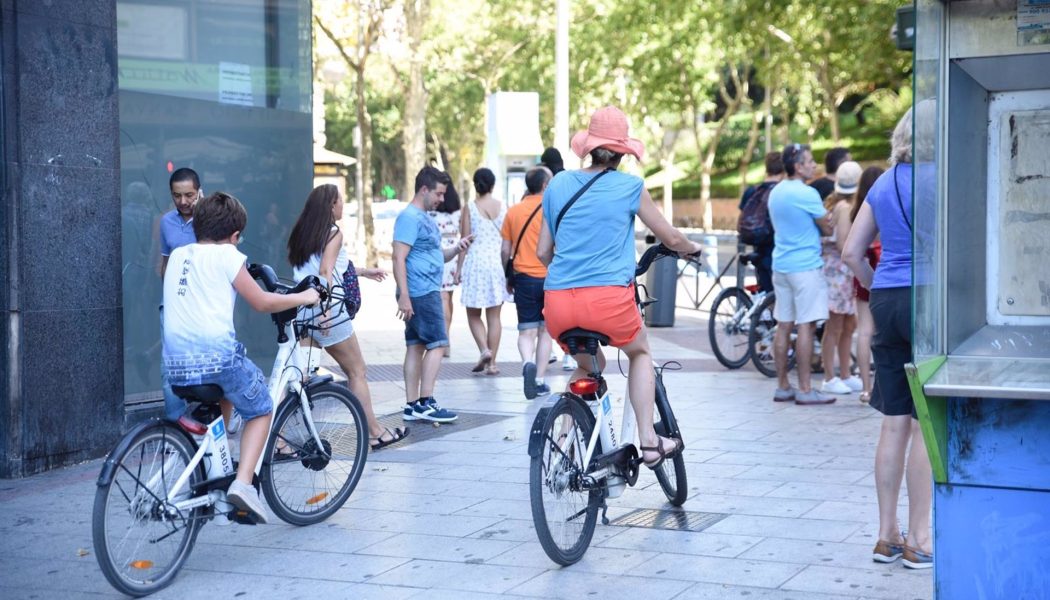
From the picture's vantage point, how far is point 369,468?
764cm

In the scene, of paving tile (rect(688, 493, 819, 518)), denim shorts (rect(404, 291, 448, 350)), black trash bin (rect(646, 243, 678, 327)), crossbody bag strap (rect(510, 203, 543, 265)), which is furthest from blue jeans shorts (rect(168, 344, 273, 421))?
black trash bin (rect(646, 243, 678, 327))

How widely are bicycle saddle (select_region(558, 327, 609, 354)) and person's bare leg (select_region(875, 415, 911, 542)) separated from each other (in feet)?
3.85

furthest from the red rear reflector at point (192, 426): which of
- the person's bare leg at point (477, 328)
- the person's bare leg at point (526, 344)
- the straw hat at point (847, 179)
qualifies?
the person's bare leg at point (477, 328)

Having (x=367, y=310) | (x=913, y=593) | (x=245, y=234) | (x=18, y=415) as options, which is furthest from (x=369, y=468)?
(x=367, y=310)

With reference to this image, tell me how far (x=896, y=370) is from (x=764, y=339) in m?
5.99

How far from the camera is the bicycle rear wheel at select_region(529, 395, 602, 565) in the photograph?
5277 mm

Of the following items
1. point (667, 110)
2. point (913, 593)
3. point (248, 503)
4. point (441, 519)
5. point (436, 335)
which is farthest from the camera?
point (667, 110)

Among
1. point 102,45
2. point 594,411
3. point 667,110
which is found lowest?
point 594,411

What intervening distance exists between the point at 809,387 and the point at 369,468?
3596mm

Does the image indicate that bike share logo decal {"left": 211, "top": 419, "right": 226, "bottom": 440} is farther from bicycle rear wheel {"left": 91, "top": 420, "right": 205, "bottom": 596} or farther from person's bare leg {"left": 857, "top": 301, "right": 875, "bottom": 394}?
person's bare leg {"left": 857, "top": 301, "right": 875, "bottom": 394}

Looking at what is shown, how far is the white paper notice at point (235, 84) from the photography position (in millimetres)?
9648

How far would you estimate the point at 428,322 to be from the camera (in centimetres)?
877

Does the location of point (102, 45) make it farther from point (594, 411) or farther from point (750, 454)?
point (750, 454)

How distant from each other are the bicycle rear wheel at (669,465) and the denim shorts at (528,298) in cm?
366
